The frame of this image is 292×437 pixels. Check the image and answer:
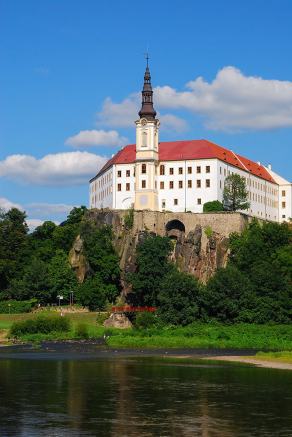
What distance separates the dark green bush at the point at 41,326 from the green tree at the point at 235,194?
3506 cm

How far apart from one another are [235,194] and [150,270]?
21324 mm

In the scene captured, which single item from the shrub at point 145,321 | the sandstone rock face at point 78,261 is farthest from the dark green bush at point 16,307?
the shrub at point 145,321

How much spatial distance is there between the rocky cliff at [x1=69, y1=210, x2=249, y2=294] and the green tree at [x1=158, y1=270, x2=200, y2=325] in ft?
42.9

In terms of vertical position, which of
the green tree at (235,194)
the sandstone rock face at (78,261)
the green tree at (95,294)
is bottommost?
the green tree at (95,294)

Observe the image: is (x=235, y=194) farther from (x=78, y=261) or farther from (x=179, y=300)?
(x=179, y=300)

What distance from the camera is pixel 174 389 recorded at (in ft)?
145

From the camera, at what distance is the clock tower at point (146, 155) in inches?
4220

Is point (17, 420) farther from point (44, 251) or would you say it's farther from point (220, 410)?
point (44, 251)

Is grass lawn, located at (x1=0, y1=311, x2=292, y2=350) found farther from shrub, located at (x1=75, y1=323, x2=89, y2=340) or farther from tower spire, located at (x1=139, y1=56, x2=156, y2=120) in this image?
tower spire, located at (x1=139, y1=56, x2=156, y2=120)

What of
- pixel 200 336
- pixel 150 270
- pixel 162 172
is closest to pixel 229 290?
pixel 200 336

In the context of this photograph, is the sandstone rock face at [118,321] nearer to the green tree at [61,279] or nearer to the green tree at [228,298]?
the green tree at [228,298]

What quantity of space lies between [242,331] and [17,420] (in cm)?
4664

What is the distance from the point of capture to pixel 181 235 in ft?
336

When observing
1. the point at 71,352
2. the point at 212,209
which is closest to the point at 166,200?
the point at 212,209
